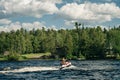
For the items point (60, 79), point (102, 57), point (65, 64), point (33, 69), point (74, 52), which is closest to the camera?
point (60, 79)

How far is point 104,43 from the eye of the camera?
19162 cm

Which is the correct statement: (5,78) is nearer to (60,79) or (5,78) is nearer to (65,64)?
(60,79)

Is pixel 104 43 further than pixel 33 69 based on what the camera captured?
Yes

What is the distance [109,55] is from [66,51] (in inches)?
873

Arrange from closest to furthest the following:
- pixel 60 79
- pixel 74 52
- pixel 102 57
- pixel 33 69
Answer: pixel 60 79 → pixel 33 69 → pixel 102 57 → pixel 74 52

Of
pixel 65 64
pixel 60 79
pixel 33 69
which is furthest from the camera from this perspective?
pixel 65 64

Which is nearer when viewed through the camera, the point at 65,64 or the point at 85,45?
the point at 65,64

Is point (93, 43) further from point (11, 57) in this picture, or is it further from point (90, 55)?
point (11, 57)

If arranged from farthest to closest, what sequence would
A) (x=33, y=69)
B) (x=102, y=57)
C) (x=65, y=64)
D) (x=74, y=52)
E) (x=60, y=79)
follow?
(x=74, y=52)
(x=102, y=57)
(x=65, y=64)
(x=33, y=69)
(x=60, y=79)

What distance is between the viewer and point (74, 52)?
194 meters

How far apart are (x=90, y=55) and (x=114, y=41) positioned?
17164mm

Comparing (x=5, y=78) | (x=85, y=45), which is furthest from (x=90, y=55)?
(x=5, y=78)

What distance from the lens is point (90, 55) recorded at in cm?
18588

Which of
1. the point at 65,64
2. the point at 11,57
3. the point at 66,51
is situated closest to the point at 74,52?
the point at 66,51
